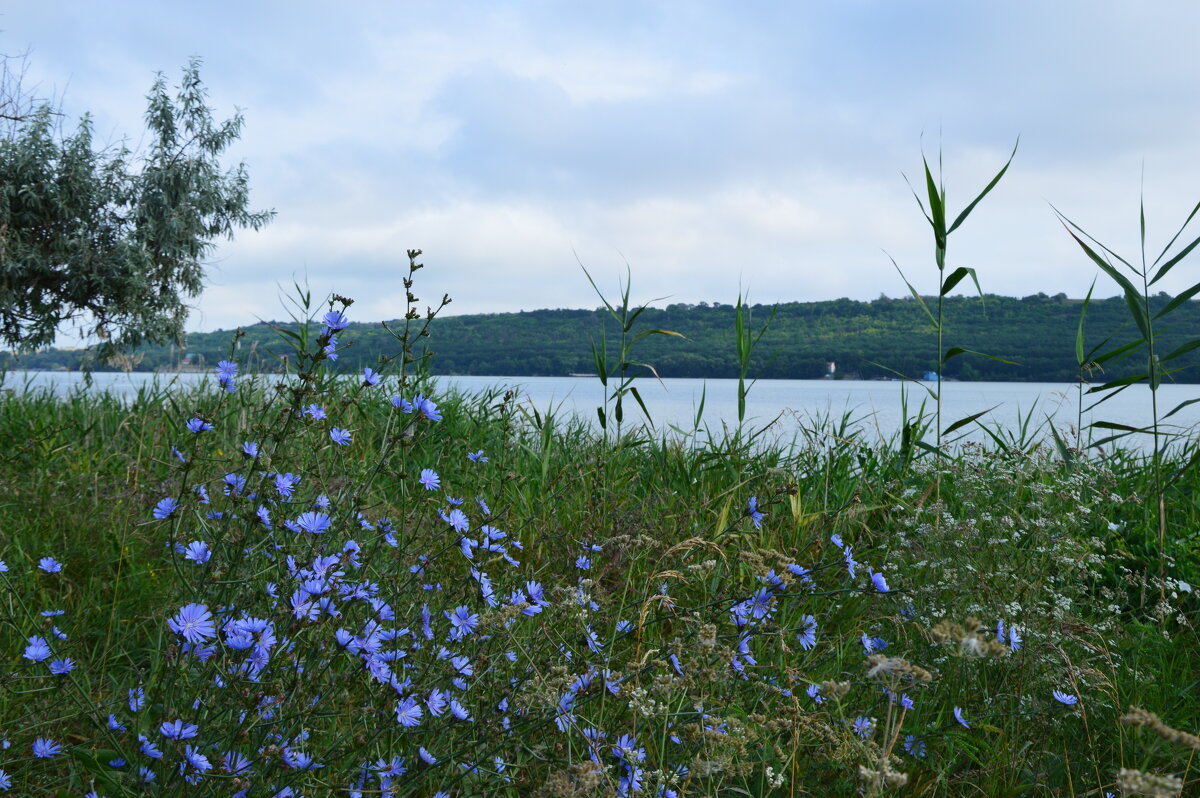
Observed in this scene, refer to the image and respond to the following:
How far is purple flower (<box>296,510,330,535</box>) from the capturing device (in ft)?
5.17

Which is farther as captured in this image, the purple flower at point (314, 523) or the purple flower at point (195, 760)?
the purple flower at point (314, 523)

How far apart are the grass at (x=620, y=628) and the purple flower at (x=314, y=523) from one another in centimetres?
7

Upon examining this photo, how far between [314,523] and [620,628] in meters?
0.68

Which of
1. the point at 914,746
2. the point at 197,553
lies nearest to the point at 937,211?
Answer: the point at 914,746

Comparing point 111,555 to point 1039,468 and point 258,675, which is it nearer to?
point 258,675

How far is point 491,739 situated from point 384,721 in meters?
0.20

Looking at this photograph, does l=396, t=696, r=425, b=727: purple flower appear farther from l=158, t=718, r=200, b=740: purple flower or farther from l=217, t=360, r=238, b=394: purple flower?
l=217, t=360, r=238, b=394: purple flower

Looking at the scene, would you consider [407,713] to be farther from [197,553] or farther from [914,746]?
[914,746]

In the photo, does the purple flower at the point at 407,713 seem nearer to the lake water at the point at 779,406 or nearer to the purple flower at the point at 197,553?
the purple flower at the point at 197,553

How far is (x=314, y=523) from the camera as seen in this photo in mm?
1600

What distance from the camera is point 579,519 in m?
3.44

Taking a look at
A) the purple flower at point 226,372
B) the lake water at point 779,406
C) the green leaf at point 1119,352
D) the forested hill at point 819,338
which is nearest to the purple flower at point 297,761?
the purple flower at point 226,372

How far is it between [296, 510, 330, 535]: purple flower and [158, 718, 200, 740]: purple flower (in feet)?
1.31

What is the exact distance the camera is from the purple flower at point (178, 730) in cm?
123
